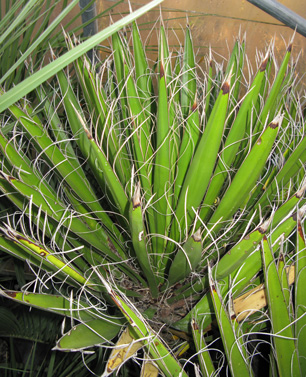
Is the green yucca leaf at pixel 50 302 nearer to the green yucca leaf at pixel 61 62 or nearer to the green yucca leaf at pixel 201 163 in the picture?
the green yucca leaf at pixel 201 163

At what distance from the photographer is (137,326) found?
45 cm

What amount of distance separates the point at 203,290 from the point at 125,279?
17 cm

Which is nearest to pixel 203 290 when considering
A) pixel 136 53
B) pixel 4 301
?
pixel 136 53

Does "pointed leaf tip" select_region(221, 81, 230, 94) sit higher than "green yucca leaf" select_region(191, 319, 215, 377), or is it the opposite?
"pointed leaf tip" select_region(221, 81, 230, 94)

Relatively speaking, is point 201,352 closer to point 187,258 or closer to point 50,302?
point 187,258

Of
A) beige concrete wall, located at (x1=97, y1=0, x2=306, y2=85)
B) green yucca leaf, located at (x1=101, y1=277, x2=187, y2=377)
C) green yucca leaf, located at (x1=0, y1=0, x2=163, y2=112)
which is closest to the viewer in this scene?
green yucca leaf, located at (x1=0, y1=0, x2=163, y2=112)

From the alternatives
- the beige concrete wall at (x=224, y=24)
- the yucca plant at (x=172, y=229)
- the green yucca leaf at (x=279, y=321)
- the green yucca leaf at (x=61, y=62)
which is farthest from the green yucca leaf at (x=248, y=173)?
the beige concrete wall at (x=224, y=24)

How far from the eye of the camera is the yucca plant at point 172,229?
50cm

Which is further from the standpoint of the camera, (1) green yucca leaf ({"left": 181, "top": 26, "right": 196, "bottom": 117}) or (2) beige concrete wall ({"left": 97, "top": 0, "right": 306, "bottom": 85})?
(2) beige concrete wall ({"left": 97, "top": 0, "right": 306, "bottom": 85})

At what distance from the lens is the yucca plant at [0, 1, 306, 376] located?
50 cm

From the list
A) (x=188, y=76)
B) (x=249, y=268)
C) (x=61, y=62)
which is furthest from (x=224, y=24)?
(x=61, y=62)

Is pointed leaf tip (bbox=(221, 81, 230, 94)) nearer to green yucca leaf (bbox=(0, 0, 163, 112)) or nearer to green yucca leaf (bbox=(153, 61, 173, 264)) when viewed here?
green yucca leaf (bbox=(153, 61, 173, 264))

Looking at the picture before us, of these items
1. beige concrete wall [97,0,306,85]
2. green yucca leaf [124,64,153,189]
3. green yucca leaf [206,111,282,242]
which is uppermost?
beige concrete wall [97,0,306,85]

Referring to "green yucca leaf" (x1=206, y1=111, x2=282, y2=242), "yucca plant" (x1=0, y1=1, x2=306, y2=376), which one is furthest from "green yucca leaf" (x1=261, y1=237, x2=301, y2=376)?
"green yucca leaf" (x1=206, y1=111, x2=282, y2=242)
